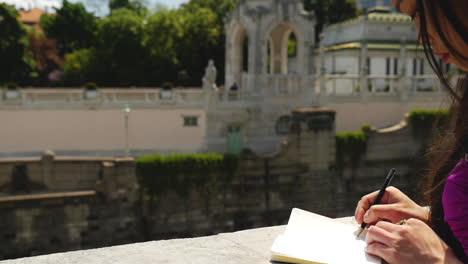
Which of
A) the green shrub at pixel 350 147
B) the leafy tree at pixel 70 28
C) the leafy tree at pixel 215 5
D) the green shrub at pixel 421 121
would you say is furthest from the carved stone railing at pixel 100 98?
the leafy tree at pixel 70 28

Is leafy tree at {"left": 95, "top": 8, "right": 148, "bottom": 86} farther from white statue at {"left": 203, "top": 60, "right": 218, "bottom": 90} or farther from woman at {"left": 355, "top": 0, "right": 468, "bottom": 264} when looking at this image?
woman at {"left": 355, "top": 0, "right": 468, "bottom": 264}

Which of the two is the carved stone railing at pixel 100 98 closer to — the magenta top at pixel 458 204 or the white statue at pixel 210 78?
the white statue at pixel 210 78

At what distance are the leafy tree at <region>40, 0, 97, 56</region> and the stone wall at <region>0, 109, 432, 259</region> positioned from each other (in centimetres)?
2979

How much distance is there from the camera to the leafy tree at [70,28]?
4494 centimetres

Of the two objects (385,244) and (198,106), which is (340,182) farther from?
(385,244)

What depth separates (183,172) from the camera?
18.0 m

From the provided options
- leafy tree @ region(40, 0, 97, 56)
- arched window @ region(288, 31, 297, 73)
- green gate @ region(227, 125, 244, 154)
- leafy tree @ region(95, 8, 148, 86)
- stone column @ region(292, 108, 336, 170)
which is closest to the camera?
stone column @ region(292, 108, 336, 170)

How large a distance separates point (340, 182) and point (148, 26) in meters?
21.4

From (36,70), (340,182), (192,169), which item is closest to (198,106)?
(192,169)

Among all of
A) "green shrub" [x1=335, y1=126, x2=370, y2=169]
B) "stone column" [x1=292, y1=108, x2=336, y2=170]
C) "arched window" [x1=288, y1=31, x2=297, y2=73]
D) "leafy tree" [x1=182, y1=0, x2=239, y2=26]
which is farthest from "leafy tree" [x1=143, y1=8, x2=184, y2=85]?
"stone column" [x1=292, y1=108, x2=336, y2=170]

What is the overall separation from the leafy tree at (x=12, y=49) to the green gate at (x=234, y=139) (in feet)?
71.0

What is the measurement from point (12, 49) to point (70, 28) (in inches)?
375

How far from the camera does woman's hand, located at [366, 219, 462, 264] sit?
1884mm

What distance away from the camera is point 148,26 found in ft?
119
